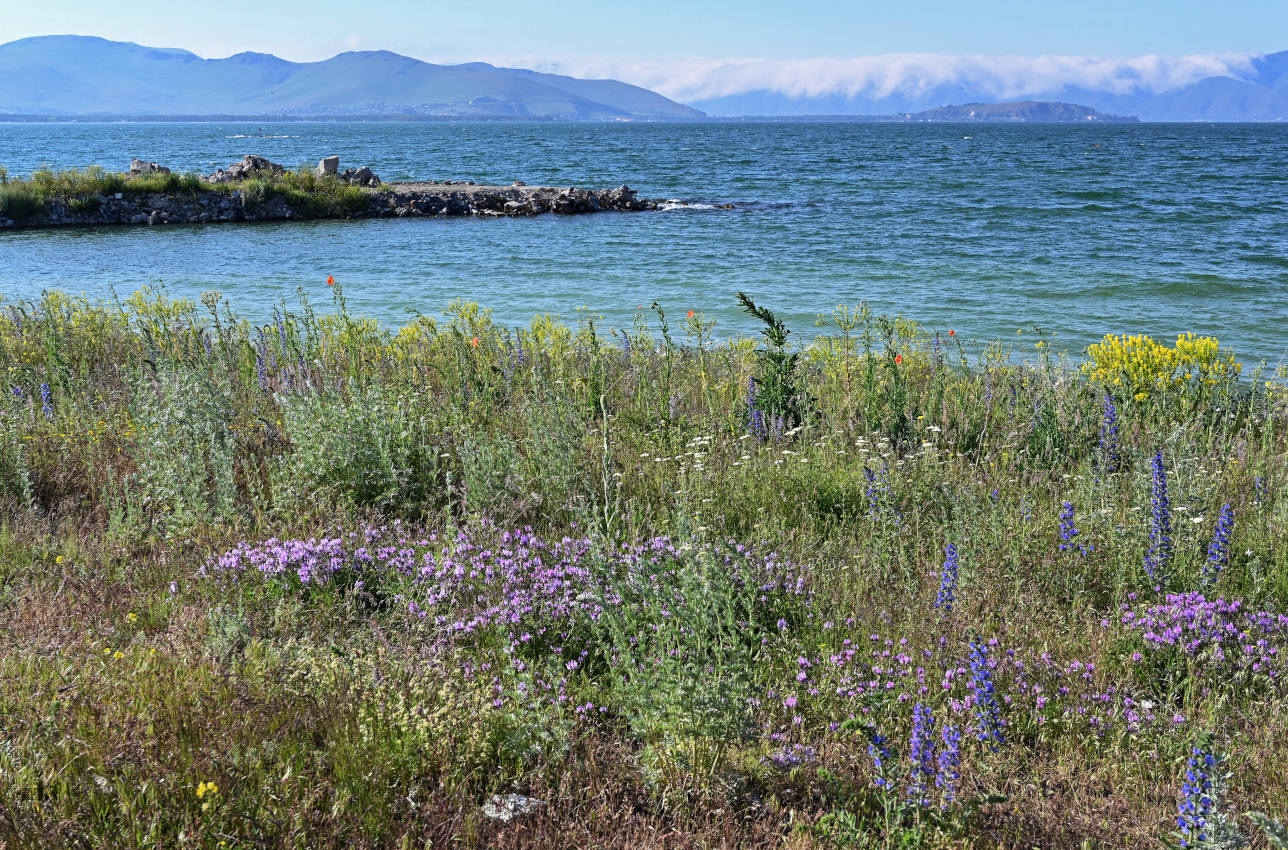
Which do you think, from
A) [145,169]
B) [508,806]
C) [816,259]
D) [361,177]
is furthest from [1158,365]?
[145,169]

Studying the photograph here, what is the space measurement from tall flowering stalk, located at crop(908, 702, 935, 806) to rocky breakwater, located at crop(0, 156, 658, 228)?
1432 inches

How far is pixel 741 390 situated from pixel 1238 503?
365 cm

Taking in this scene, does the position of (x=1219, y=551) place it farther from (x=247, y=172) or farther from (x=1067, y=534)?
(x=247, y=172)

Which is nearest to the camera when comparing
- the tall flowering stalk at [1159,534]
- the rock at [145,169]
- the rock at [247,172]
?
the tall flowering stalk at [1159,534]

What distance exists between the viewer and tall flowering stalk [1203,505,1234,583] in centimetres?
381

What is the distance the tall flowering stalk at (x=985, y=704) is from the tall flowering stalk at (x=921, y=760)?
0.90 feet

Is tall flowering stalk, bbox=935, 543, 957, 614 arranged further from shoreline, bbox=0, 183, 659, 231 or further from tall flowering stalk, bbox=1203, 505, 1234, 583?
shoreline, bbox=0, 183, 659, 231

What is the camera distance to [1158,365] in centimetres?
758

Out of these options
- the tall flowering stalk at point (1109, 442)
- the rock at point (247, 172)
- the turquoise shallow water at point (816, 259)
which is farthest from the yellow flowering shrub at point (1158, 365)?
the rock at point (247, 172)

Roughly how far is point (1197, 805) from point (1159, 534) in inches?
81.4

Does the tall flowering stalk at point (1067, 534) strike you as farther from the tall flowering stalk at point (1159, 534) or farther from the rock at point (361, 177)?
the rock at point (361, 177)

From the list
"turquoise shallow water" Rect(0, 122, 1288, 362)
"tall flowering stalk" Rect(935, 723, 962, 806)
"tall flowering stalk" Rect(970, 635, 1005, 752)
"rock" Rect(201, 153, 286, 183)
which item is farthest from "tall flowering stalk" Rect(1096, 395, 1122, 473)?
"rock" Rect(201, 153, 286, 183)

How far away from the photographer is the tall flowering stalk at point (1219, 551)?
150 inches

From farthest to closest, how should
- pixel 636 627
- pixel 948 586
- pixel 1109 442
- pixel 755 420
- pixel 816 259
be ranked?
pixel 816 259, pixel 755 420, pixel 1109 442, pixel 948 586, pixel 636 627
